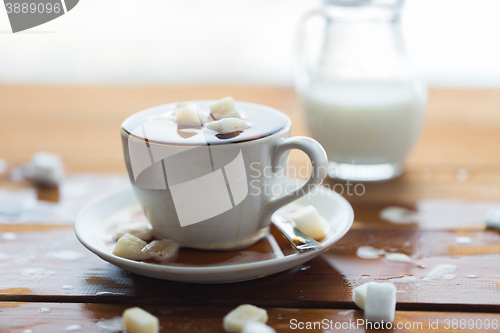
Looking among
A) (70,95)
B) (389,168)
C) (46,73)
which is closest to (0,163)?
(70,95)

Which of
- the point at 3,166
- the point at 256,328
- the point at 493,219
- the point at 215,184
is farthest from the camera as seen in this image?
the point at 3,166

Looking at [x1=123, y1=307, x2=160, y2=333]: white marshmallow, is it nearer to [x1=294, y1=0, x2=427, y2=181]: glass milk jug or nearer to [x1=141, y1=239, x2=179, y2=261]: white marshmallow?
[x1=141, y1=239, x2=179, y2=261]: white marshmallow

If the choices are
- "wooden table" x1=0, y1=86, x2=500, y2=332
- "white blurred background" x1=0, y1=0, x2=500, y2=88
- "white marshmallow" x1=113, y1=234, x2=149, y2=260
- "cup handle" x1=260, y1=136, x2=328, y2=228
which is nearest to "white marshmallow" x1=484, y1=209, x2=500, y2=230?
"wooden table" x1=0, y1=86, x2=500, y2=332

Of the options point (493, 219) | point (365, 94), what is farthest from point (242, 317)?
point (365, 94)

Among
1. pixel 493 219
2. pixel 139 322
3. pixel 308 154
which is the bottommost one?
pixel 493 219

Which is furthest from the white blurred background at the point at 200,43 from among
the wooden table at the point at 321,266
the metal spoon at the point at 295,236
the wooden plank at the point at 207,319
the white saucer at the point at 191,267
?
the wooden plank at the point at 207,319

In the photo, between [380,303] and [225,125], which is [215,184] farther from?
[380,303]

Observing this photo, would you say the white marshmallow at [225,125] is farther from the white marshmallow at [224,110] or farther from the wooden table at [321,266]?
the wooden table at [321,266]
